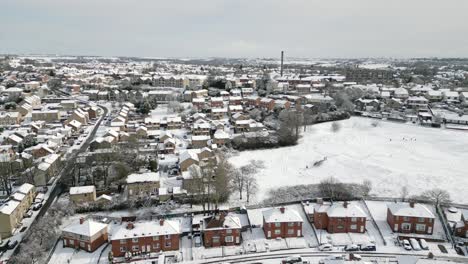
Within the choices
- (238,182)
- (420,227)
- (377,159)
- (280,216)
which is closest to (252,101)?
(377,159)

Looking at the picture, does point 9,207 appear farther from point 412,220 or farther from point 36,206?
point 412,220

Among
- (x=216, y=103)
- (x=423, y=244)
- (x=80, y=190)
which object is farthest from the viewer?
(x=216, y=103)

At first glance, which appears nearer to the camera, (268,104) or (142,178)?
(142,178)

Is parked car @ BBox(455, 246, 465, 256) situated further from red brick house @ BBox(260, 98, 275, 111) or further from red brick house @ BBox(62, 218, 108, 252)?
red brick house @ BBox(260, 98, 275, 111)

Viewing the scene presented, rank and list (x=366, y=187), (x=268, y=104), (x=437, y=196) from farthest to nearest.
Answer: (x=268, y=104)
(x=366, y=187)
(x=437, y=196)

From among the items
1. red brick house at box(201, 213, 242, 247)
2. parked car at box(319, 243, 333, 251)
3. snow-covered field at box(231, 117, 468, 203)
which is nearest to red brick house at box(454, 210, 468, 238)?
snow-covered field at box(231, 117, 468, 203)

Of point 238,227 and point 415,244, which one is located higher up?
point 238,227

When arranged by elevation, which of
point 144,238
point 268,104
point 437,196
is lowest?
point 144,238
